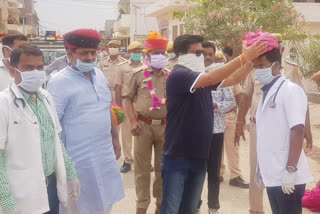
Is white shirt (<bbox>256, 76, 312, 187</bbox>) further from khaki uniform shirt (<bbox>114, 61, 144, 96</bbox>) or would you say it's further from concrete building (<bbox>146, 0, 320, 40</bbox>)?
concrete building (<bbox>146, 0, 320, 40</bbox>)

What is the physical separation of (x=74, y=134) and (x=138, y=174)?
1.87 m

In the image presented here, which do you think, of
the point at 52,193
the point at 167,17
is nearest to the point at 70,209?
the point at 52,193

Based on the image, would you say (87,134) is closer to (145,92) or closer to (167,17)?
(145,92)

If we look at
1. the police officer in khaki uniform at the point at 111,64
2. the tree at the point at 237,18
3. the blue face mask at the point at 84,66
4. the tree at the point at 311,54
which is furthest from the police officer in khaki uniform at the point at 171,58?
the tree at the point at 311,54

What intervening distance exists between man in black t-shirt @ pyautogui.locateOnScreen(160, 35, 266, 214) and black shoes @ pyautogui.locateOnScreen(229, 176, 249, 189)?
270 centimetres

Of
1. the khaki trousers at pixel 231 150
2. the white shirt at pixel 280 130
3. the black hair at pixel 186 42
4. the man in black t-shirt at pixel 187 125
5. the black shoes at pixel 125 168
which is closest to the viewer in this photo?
the white shirt at pixel 280 130

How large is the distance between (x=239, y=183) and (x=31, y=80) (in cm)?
437

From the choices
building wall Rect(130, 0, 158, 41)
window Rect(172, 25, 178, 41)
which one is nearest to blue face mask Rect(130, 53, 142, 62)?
window Rect(172, 25, 178, 41)

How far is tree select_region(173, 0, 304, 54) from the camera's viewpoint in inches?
470

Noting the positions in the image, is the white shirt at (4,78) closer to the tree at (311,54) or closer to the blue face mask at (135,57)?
the blue face mask at (135,57)

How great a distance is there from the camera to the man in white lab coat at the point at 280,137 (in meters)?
3.32

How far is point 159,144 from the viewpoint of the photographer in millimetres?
5504

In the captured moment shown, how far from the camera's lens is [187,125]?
3.99m

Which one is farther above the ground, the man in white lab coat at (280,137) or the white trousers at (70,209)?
the man in white lab coat at (280,137)
